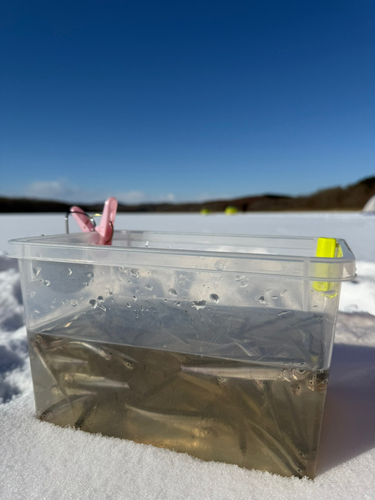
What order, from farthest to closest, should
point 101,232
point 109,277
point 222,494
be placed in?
1. point 101,232
2. point 109,277
3. point 222,494

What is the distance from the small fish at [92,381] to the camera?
2.34 ft

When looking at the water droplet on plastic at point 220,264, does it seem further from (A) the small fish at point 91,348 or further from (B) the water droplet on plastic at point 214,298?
(A) the small fish at point 91,348

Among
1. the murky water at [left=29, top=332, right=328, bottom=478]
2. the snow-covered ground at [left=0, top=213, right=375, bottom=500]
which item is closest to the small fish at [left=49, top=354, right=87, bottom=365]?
the murky water at [left=29, top=332, right=328, bottom=478]

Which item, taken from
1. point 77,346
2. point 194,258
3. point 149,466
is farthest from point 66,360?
point 194,258

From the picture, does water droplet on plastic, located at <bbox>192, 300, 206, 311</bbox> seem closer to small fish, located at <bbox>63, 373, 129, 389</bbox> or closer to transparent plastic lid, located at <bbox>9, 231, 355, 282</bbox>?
transparent plastic lid, located at <bbox>9, 231, 355, 282</bbox>

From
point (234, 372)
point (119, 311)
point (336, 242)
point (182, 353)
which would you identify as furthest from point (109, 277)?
point (336, 242)

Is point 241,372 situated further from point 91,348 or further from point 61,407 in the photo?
point 61,407

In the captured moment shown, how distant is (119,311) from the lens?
2.32 ft

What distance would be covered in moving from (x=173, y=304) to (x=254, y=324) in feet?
0.57

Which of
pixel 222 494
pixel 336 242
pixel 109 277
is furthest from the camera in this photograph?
pixel 336 242

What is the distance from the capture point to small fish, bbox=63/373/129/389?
0.71 metres

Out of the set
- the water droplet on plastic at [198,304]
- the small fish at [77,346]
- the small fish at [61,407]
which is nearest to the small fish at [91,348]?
the small fish at [77,346]

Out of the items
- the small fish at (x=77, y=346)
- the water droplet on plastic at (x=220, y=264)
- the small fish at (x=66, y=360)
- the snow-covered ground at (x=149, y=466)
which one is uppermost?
the water droplet on plastic at (x=220, y=264)

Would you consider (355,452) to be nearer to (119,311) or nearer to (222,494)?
(222,494)
